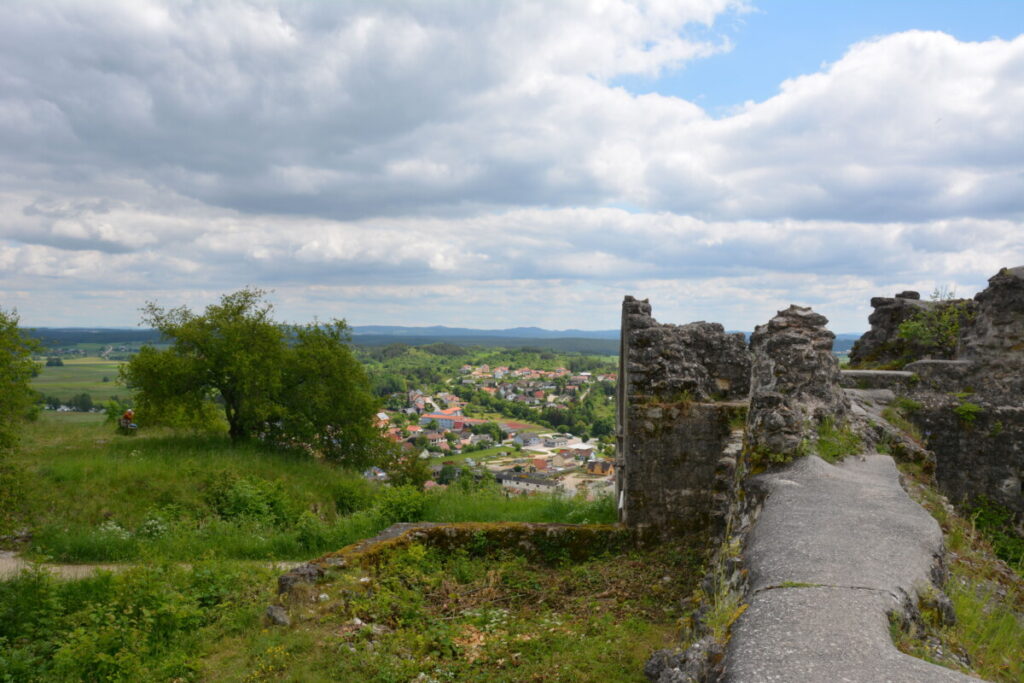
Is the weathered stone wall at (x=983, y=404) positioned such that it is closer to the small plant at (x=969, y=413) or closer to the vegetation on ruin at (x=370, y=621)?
the small plant at (x=969, y=413)

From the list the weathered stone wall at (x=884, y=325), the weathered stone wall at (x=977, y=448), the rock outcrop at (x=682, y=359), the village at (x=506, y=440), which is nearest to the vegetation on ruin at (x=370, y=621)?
the rock outcrop at (x=682, y=359)

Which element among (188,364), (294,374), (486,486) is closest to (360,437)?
(294,374)

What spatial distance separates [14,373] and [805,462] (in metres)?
14.4

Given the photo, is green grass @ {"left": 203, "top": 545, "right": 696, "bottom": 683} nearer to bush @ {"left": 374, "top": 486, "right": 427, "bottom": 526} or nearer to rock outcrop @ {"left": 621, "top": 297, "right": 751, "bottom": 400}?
rock outcrop @ {"left": 621, "top": 297, "right": 751, "bottom": 400}

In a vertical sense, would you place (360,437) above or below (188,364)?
below

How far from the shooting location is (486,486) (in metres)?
13.8

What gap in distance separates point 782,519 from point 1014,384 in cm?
869

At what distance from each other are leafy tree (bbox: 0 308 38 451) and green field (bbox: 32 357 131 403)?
39.4 metres

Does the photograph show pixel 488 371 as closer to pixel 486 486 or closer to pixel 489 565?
pixel 486 486

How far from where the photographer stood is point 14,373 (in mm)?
12172

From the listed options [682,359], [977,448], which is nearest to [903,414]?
[977,448]

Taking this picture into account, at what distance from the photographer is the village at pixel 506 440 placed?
17.0 meters

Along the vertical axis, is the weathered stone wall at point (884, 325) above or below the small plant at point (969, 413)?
above

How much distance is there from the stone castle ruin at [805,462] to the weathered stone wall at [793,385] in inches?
0.7
